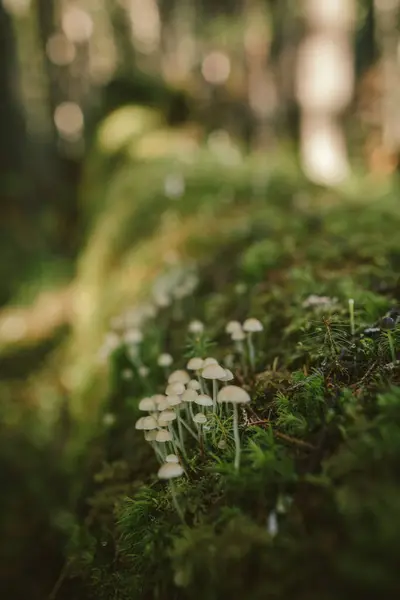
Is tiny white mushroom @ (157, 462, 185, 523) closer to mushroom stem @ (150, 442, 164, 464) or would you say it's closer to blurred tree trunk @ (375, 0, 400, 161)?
mushroom stem @ (150, 442, 164, 464)

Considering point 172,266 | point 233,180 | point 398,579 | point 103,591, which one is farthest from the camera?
point 233,180

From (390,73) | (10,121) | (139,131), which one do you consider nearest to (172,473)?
(139,131)

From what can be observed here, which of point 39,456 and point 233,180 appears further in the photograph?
point 233,180

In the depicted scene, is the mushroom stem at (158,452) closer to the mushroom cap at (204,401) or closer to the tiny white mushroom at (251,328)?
the mushroom cap at (204,401)

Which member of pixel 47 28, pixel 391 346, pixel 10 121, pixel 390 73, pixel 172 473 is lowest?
pixel 172 473

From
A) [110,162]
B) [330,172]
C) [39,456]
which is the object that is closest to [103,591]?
[39,456]

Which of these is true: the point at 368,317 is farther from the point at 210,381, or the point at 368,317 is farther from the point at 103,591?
the point at 103,591

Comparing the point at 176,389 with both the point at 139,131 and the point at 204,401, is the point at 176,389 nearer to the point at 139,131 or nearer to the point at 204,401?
the point at 204,401
